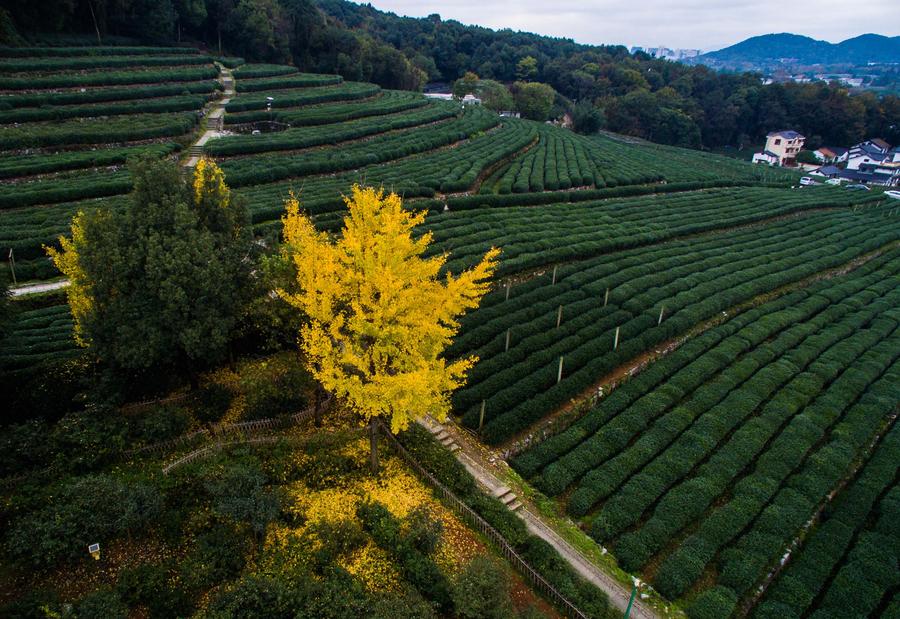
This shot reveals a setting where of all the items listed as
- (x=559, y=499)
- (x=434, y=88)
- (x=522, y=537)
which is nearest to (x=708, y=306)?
(x=559, y=499)

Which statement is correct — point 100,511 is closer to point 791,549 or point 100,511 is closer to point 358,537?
point 358,537

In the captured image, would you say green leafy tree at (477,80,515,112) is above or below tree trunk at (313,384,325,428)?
above

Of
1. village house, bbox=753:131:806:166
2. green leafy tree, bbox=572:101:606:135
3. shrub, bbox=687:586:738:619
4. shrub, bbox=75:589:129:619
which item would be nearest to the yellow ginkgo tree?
shrub, bbox=75:589:129:619

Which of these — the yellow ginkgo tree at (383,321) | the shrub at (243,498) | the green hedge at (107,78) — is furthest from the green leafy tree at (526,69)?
the shrub at (243,498)

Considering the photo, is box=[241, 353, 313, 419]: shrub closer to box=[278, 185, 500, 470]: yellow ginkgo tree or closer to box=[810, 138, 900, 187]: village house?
box=[278, 185, 500, 470]: yellow ginkgo tree

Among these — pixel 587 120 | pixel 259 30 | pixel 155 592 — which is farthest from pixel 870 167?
pixel 155 592

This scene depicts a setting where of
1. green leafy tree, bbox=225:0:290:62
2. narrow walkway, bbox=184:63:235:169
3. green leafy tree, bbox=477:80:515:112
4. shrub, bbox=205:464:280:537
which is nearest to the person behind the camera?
shrub, bbox=205:464:280:537

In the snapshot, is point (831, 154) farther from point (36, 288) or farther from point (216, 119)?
point (36, 288)

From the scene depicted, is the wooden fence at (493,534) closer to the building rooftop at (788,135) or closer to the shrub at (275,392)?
the shrub at (275,392)
